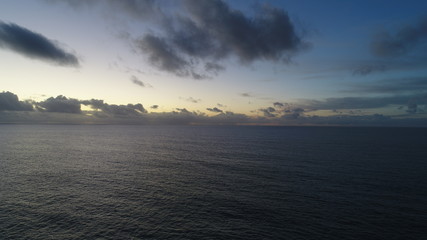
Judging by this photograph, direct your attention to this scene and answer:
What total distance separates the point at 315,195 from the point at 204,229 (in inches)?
1040

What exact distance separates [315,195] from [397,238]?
16.6 metres

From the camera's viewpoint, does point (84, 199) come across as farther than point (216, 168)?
No

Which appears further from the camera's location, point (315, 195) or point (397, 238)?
point (315, 195)

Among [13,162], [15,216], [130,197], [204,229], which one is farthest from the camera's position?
[13,162]

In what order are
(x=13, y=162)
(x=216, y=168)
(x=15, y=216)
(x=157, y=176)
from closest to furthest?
(x=15, y=216) < (x=157, y=176) < (x=216, y=168) < (x=13, y=162)

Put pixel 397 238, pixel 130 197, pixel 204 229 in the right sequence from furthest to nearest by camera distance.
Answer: pixel 130 197 < pixel 204 229 < pixel 397 238

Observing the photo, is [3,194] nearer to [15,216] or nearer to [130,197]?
[15,216]

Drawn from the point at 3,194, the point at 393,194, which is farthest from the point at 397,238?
the point at 3,194

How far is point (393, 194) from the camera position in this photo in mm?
46219

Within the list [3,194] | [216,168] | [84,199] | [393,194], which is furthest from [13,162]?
[393,194]

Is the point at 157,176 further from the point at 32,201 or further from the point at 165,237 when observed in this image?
the point at 165,237

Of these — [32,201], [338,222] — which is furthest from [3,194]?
[338,222]

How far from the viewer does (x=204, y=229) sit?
33.4 meters

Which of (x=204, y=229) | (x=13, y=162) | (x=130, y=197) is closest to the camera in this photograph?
(x=204, y=229)
